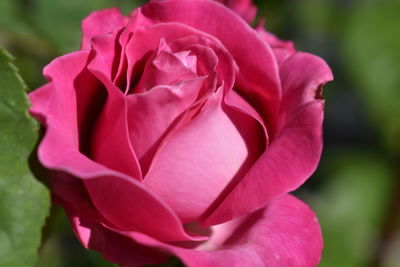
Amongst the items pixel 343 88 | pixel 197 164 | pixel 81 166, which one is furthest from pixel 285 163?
pixel 343 88

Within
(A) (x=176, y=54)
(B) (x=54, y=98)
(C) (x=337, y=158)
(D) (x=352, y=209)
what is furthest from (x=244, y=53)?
(C) (x=337, y=158)

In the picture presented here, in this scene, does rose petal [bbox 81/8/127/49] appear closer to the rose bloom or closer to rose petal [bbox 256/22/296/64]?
the rose bloom

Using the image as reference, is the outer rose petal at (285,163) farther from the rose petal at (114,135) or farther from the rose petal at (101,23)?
Result: the rose petal at (101,23)

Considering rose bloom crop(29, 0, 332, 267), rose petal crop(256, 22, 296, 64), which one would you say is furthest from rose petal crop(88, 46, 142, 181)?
rose petal crop(256, 22, 296, 64)

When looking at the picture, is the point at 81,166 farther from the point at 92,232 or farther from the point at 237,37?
the point at 237,37

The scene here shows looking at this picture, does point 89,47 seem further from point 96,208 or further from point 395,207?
point 395,207

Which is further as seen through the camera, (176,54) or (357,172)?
(357,172)

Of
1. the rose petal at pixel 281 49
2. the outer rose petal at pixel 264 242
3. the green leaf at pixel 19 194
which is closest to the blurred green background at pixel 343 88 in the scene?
the green leaf at pixel 19 194
